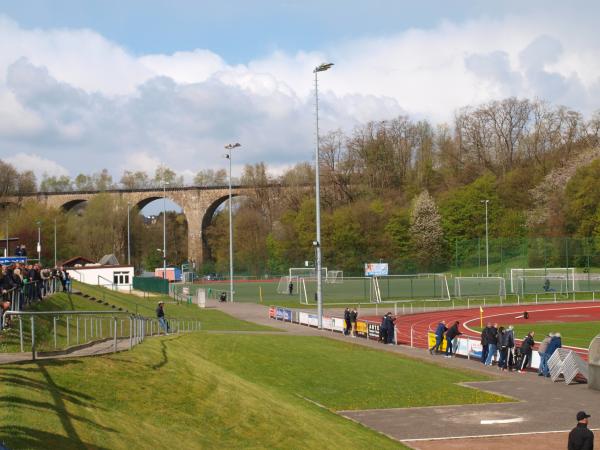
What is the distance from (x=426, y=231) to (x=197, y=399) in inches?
3695

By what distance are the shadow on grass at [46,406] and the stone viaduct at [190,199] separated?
4476 inches

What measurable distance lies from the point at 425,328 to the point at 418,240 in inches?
2501

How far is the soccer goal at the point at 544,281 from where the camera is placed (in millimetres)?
69938

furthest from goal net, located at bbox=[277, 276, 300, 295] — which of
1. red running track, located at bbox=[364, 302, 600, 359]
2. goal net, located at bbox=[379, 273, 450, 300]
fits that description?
red running track, located at bbox=[364, 302, 600, 359]

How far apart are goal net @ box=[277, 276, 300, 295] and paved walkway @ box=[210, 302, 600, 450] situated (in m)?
48.4

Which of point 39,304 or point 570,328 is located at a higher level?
point 39,304

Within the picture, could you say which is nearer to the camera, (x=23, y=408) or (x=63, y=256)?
(x=23, y=408)

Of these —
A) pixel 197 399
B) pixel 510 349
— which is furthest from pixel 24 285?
pixel 510 349

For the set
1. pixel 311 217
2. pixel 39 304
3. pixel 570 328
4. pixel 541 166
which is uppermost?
pixel 541 166

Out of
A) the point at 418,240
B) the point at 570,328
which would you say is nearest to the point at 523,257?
the point at 418,240

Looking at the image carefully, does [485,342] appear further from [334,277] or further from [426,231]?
[426,231]

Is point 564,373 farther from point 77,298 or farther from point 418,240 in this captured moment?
point 418,240

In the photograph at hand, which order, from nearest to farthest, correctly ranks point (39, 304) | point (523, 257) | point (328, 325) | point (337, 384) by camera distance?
point (337, 384), point (39, 304), point (328, 325), point (523, 257)

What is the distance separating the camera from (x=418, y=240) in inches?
4230
